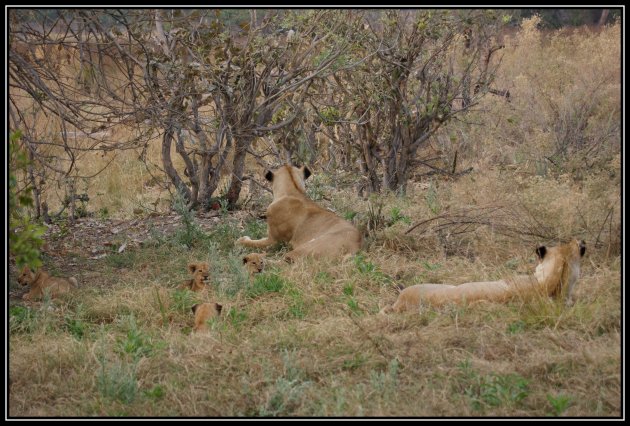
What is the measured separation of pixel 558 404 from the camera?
399cm

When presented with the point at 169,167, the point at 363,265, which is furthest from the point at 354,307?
the point at 169,167

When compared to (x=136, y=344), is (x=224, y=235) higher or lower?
higher

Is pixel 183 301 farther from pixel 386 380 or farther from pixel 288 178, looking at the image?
pixel 288 178

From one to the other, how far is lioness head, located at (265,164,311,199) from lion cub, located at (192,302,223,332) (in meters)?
2.62

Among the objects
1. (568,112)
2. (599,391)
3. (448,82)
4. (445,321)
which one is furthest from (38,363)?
(568,112)

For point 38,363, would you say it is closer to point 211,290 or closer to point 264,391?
point 264,391

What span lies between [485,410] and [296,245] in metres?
4.00

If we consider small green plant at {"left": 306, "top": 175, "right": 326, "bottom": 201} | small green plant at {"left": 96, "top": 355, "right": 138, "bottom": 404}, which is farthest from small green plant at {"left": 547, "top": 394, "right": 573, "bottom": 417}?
small green plant at {"left": 306, "top": 175, "right": 326, "bottom": 201}

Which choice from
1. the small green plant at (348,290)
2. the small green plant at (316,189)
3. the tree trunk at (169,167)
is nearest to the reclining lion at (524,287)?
the small green plant at (348,290)

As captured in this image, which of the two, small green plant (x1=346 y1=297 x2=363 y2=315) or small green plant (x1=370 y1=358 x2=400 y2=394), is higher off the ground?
small green plant (x1=346 y1=297 x2=363 y2=315)

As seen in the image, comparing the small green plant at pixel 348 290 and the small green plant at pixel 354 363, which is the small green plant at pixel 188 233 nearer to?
the small green plant at pixel 348 290

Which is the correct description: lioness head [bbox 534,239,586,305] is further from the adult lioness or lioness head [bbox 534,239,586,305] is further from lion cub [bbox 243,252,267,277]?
lion cub [bbox 243,252,267,277]

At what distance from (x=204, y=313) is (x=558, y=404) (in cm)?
257

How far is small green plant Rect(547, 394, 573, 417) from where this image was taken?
3.99m
